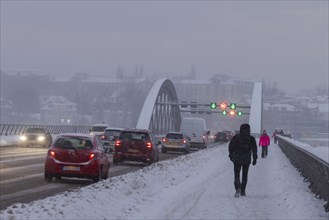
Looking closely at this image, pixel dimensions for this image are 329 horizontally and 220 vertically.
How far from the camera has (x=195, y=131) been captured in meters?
58.4

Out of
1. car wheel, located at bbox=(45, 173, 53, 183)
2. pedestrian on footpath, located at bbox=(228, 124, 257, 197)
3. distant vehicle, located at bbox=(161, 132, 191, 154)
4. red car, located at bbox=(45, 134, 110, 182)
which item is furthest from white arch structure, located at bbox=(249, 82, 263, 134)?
pedestrian on footpath, located at bbox=(228, 124, 257, 197)

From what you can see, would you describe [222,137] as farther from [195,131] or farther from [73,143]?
[73,143]

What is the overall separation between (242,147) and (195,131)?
4255 cm

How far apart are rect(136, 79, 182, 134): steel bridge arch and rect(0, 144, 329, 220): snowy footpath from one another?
71.1 m

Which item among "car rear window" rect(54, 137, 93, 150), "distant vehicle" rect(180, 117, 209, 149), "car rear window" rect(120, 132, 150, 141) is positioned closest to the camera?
"car rear window" rect(54, 137, 93, 150)

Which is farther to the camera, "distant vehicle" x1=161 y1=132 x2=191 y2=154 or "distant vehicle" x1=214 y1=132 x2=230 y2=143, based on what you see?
"distant vehicle" x1=214 y1=132 x2=230 y2=143

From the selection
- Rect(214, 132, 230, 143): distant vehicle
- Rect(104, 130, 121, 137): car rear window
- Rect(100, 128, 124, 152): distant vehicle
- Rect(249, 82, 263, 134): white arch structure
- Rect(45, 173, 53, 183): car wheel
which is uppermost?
Rect(249, 82, 263, 134): white arch structure

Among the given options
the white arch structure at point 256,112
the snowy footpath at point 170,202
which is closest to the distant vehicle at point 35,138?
the snowy footpath at point 170,202

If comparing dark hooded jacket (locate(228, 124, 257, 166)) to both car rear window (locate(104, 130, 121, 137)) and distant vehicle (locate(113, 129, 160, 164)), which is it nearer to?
distant vehicle (locate(113, 129, 160, 164))

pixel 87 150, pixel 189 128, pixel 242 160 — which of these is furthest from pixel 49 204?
pixel 189 128

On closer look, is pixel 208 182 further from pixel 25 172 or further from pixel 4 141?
pixel 4 141

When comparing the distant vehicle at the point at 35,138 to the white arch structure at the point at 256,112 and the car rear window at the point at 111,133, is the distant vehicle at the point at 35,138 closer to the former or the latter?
the car rear window at the point at 111,133

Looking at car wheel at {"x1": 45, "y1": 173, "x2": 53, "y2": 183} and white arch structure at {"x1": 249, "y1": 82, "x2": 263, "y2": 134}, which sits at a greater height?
white arch structure at {"x1": 249, "y1": 82, "x2": 263, "y2": 134}

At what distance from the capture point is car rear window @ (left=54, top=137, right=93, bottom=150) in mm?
19062
